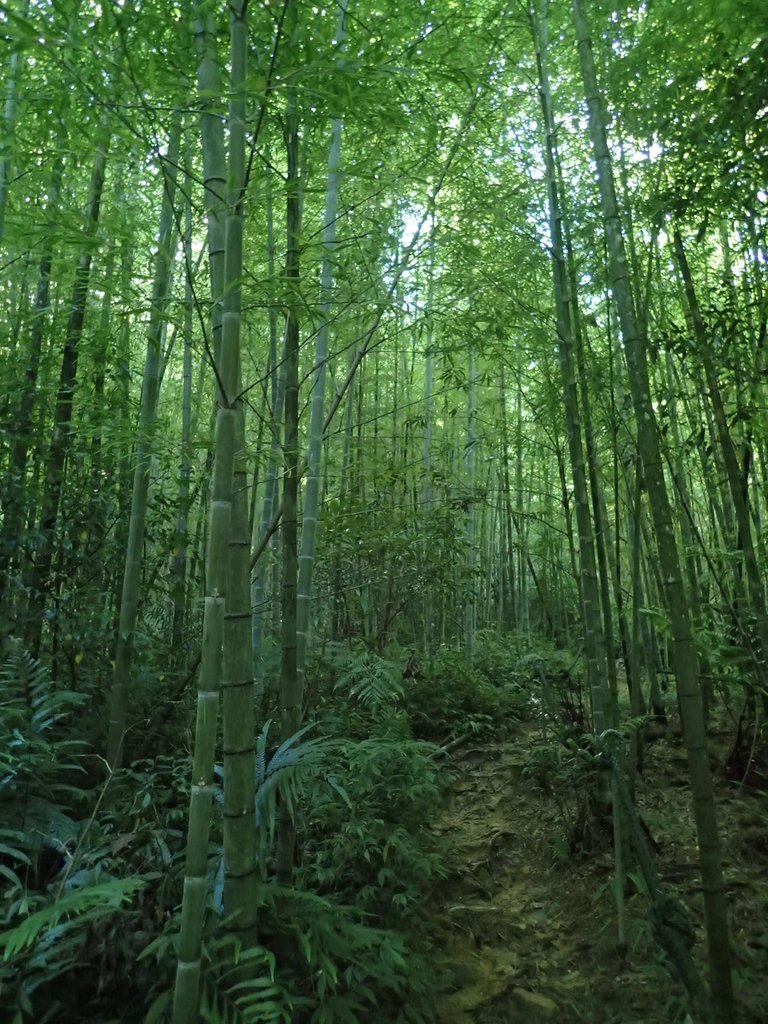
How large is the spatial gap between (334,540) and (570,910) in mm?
2260

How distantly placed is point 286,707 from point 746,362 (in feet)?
7.11

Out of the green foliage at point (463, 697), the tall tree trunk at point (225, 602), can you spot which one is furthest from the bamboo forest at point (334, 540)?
the green foliage at point (463, 697)

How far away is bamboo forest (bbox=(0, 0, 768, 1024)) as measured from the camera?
164cm

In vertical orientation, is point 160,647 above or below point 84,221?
below

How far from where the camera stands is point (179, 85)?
1504 millimetres

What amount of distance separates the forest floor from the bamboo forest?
0.05 feet

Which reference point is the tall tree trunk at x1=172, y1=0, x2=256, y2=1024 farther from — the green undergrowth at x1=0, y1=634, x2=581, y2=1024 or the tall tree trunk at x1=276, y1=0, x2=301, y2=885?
the tall tree trunk at x1=276, y1=0, x2=301, y2=885

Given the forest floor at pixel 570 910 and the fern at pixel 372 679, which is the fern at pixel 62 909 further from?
the fern at pixel 372 679

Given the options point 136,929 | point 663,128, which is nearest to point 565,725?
point 136,929

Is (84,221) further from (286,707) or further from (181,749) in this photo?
(181,749)

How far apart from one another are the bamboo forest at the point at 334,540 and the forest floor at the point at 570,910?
0.02 m

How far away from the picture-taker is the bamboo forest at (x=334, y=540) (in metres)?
1.64

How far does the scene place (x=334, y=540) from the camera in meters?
4.20

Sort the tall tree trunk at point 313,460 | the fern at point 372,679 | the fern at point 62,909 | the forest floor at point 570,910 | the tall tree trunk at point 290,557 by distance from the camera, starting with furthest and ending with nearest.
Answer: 1. the fern at point 372,679
2. the tall tree trunk at point 313,460
3. the forest floor at point 570,910
4. the tall tree trunk at point 290,557
5. the fern at point 62,909
